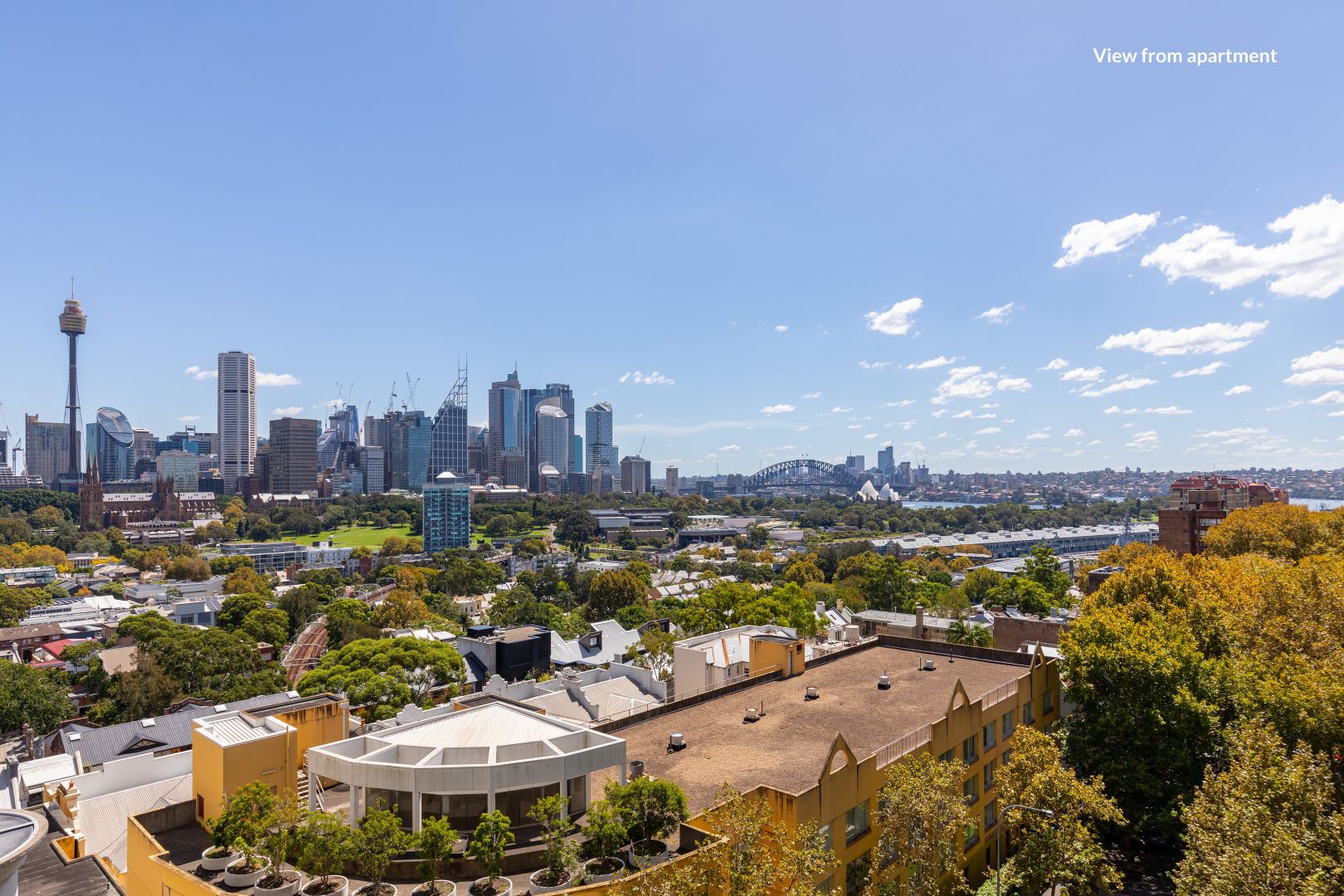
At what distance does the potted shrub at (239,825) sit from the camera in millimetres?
15453

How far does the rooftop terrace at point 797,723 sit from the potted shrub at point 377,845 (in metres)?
6.97

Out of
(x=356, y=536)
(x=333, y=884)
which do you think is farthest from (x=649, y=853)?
(x=356, y=536)

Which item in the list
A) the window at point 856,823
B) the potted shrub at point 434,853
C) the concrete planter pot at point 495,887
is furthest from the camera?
the window at point 856,823

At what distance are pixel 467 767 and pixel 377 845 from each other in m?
2.52

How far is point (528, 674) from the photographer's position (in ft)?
181

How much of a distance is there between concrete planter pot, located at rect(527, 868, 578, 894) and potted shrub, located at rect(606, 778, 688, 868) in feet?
4.76

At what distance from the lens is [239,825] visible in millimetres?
15789

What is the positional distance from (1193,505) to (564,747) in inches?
3028

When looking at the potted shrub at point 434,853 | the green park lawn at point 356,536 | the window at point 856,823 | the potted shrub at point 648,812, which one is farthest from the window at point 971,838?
the green park lawn at point 356,536

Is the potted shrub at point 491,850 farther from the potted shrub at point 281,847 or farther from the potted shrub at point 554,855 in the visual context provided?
the potted shrub at point 281,847

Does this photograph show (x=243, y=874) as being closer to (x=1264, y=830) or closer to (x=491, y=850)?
(x=491, y=850)

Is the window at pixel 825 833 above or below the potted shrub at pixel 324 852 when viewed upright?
below

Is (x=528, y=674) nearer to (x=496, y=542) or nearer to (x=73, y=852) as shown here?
(x=73, y=852)

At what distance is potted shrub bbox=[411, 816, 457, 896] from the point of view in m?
14.8
